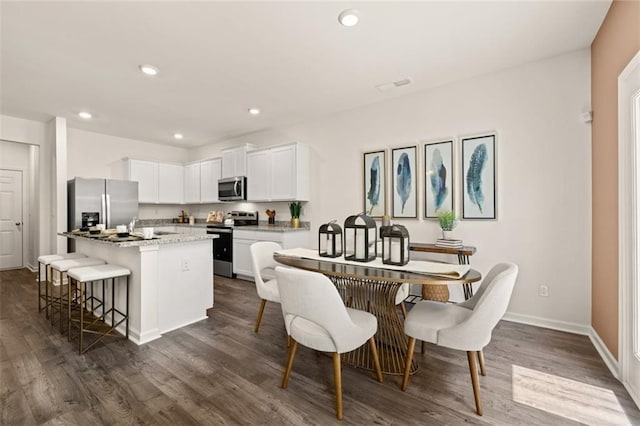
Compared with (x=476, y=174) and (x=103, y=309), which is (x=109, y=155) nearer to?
(x=103, y=309)

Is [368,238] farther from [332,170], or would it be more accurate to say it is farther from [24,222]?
[24,222]

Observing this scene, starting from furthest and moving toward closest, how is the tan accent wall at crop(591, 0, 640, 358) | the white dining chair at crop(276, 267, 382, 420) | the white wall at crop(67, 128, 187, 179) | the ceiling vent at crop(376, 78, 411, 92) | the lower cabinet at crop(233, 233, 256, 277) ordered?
the white wall at crop(67, 128, 187, 179)
the lower cabinet at crop(233, 233, 256, 277)
the ceiling vent at crop(376, 78, 411, 92)
the tan accent wall at crop(591, 0, 640, 358)
the white dining chair at crop(276, 267, 382, 420)

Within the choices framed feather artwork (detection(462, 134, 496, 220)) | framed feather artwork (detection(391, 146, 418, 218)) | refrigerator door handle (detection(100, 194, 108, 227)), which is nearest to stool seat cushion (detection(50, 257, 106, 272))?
refrigerator door handle (detection(100, 194, 108, 227))

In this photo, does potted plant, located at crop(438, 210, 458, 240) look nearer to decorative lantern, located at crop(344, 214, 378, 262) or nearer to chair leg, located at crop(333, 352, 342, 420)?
decorative lantern, located at crop(344, 214, 378, 262)

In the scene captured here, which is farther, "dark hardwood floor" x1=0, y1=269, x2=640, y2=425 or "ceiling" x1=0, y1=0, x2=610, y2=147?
"ceiling" x1=0, y1=0, x2=610, y2=147

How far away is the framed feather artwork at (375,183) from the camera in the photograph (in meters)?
3.97

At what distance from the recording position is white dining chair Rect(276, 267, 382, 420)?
1566 millimetres

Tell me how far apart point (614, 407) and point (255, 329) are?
2.62 meters

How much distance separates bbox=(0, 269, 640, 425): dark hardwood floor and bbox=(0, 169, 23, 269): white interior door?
4.45m

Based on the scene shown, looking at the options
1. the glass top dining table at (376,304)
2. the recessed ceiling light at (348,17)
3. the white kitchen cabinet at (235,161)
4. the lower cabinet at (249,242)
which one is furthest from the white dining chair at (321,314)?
the white kitchen cabinet at (235,161)

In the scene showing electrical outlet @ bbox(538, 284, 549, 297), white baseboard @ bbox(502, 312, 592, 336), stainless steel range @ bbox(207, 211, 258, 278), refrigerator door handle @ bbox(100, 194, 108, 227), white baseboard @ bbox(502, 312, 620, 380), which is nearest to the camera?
white baseboard @ bbox(502, 312, 620, 380)

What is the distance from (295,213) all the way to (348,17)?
122 inches

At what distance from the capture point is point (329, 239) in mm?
2428

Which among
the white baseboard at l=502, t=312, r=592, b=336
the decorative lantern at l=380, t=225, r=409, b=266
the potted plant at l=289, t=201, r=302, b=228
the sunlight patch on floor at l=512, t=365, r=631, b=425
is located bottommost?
the sunlight patch on floor at l=512, t=365, r=631, b=425
